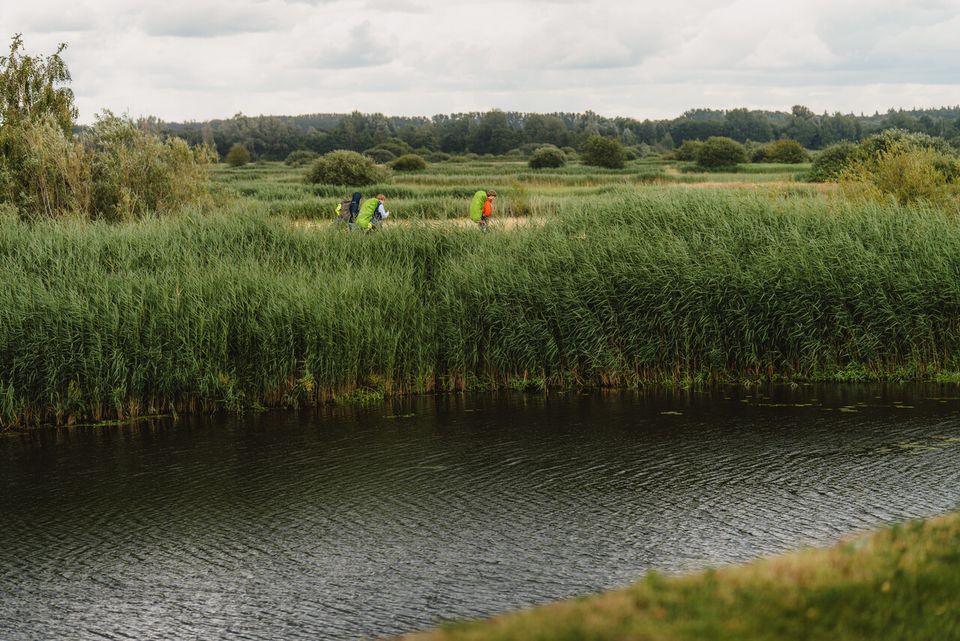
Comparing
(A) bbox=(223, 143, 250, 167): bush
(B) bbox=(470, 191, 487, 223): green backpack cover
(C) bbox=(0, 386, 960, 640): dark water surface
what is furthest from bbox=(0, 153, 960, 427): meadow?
(A) bbox=(223, 143, 250, 167): bush

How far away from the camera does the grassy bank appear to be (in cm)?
1356

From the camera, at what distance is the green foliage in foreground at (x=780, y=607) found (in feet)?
15.6

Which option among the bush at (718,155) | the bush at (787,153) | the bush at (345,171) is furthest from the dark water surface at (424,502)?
the bush at (787,153)

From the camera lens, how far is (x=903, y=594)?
527cm

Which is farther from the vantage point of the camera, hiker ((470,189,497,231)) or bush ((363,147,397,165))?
bush ((363,147,397,165))

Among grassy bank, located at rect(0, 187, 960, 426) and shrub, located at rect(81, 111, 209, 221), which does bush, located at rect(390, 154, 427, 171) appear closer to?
shrub, located at rect(81, 111, 209, 221)

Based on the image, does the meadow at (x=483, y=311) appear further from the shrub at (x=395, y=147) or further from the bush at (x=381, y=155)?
the shrub at (x=395, y=147)

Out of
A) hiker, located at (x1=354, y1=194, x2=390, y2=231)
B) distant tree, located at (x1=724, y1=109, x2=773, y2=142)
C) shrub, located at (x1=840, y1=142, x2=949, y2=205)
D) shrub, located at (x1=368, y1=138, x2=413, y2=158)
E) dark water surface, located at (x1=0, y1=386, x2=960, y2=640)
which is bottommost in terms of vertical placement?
dark water surface, located at (x1=0, y1=386, x2=960, y2=640)

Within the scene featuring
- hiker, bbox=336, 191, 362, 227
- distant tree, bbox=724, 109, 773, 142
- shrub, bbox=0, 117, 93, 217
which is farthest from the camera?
distant tree, bbox=724, 109, 773, 142

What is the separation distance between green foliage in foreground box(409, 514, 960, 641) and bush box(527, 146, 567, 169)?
60.3m

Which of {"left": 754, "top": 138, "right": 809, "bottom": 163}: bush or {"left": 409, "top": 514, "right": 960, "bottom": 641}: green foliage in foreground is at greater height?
{"left": 754, "top": 138, "right": 809, "bottom": 163}: bush

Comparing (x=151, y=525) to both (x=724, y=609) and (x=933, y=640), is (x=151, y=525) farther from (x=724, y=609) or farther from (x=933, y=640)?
(x=933, y=640)

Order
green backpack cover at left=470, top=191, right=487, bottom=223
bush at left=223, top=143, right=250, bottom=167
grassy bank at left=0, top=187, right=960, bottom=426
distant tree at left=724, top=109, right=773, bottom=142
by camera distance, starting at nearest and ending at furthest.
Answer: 1. grassy bank at left=0, top=187, right=960, bottom=426
2. green backpack cover at left=470, top=191, right=487, bottom=223
3. bush at left=223, top=143, right=250, bottom=167
4. distant tree at left=724, top=109, right=773, bottom=142

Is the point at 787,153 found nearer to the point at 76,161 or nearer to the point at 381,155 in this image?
the point at 381,155
